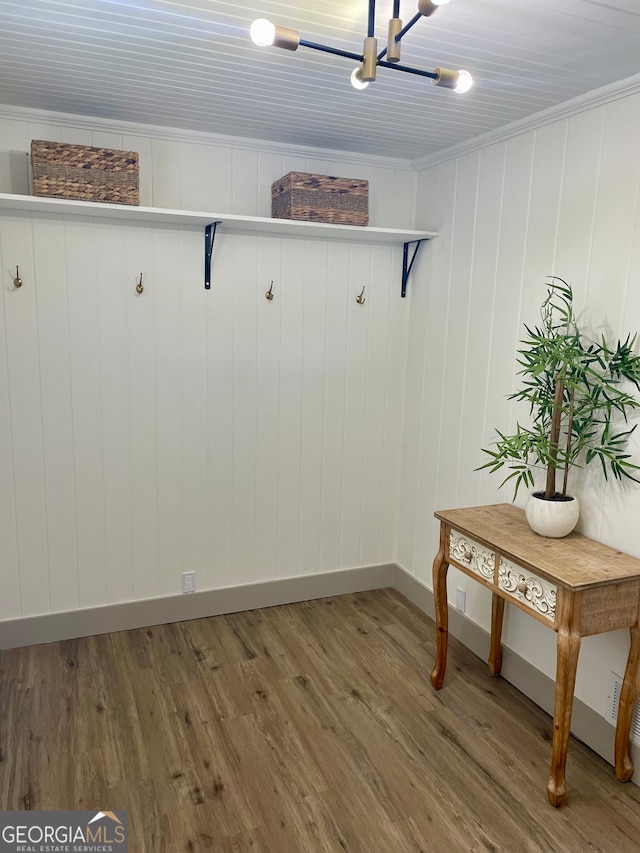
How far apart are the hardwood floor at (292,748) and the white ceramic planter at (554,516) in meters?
0.84

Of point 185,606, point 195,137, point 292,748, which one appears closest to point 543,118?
point 195,137

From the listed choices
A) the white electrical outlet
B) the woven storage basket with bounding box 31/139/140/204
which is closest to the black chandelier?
the woven storage basket with bounding box 31/139/140/204

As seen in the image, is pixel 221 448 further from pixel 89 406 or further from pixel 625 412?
pixel 625 412

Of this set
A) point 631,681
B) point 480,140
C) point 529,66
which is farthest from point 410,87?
point 631,681

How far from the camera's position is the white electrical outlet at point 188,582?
331cm

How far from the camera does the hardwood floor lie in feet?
6.60

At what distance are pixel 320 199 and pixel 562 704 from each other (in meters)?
2.31

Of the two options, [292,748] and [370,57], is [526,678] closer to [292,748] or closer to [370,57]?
[292,748]

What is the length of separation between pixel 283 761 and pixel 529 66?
8.36 feet

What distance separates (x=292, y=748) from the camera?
2.38 meters

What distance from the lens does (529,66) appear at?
2098 mm

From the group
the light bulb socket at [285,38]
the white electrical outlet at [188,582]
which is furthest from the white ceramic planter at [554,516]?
the white electrical outlet at [188,582]

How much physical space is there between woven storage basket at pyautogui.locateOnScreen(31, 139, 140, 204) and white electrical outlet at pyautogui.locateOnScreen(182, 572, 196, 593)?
1.84 meters

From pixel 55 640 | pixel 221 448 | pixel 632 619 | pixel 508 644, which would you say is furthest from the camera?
pixel 221 448
